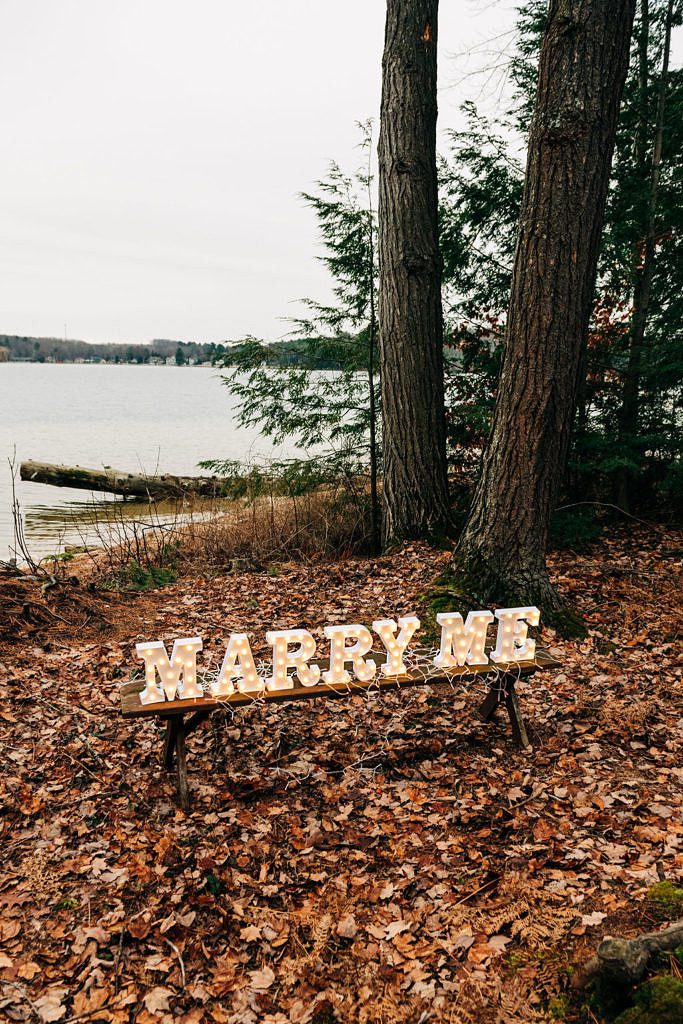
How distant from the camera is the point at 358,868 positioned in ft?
12.4

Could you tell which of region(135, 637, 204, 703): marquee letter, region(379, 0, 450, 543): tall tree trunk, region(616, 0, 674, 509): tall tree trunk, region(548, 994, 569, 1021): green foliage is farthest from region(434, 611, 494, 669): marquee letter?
region(616, 0, 674, 509): tall tree trunk

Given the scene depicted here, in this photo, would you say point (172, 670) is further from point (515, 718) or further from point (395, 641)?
point (515, 718)

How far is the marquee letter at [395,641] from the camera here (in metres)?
4.36

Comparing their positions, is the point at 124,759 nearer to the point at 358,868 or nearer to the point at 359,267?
the point at 358,868

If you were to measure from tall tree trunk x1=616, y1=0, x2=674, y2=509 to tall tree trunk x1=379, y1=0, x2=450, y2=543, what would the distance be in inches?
92.1

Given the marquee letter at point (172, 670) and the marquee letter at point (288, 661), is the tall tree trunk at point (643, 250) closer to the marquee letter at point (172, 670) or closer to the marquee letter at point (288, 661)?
the marquee letter at point (288, 661)

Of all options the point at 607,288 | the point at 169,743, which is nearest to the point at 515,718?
the point at 169,743

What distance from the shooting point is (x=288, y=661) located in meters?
4.28

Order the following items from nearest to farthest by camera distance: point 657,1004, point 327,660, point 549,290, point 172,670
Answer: point 657,1004
point 172,670
point 327,660
point 549,290

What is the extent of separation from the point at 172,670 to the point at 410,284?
561cm

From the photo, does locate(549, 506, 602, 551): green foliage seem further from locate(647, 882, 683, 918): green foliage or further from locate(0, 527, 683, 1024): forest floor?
locate(647, 882, 683, 918): green foliage

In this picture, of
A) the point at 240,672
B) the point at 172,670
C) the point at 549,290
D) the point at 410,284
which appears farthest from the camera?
the point at 410,284

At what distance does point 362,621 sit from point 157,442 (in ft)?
78.1

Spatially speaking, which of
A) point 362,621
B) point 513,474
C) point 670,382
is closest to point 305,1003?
point 362,621
